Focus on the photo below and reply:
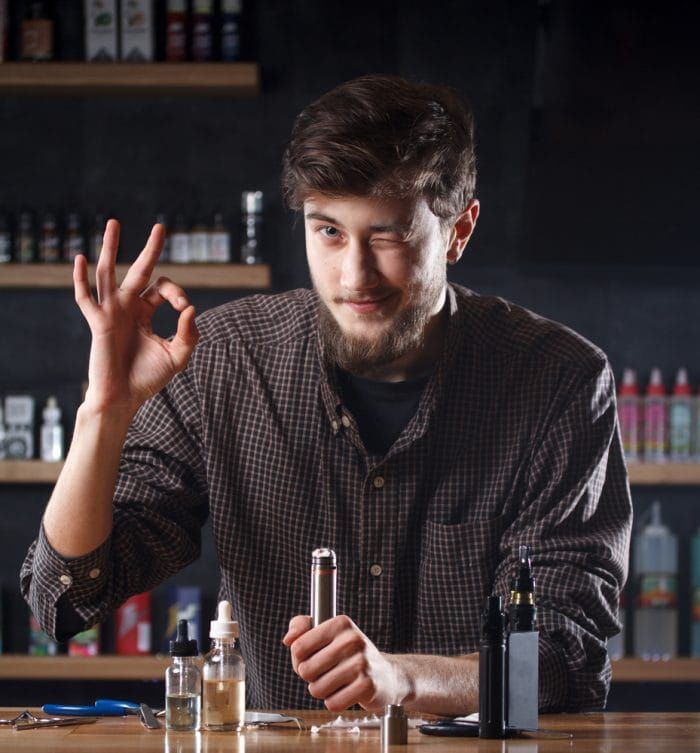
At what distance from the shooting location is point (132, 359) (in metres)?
1.52

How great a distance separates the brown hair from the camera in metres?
1.63

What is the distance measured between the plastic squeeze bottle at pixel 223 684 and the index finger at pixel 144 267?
454 millimetres

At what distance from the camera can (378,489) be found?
1740 millimetres

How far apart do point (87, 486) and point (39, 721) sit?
0.29 m

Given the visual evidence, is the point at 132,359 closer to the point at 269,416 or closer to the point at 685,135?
the point at 269,416

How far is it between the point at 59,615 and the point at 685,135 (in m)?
2.20

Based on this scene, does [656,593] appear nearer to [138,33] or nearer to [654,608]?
[654,608]

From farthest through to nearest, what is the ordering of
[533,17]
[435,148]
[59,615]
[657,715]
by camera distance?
1. [533,17]
2. [435,148]
3. [59,615]
4. [657,715]

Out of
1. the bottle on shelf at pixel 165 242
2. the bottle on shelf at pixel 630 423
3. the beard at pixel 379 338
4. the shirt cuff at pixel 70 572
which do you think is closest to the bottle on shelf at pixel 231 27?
the bottle on shelf at pixel 165 242

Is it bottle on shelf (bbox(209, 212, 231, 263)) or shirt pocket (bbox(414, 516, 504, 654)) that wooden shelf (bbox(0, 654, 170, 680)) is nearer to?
bottle on shelf (bbox(209, 212, 231, 263))

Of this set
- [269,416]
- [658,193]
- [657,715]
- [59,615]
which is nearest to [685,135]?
[658,193]

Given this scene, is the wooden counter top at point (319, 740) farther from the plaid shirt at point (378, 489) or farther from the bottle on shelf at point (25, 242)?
the bottle on shelf at point (25, 242)

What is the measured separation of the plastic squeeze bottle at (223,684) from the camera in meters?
1.29

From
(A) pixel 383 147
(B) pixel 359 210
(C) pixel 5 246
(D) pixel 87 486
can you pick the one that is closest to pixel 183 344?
(D) pixel 87 486
